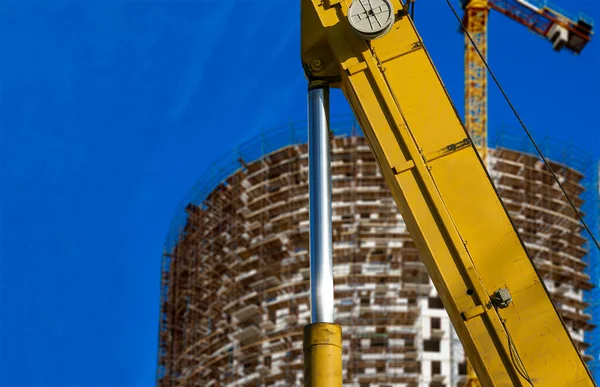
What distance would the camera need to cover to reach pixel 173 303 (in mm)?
70938

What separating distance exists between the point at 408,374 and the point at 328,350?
4682 cm

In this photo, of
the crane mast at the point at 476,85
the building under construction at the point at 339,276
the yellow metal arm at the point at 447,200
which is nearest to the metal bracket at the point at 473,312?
the yellow metal arm at the point at 447,200

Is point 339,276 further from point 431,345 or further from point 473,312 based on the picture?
point 473,312

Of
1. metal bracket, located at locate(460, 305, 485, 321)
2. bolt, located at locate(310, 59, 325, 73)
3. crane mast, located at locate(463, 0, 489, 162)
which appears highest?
crane mast, located at locate(463, 0, 489, 162)

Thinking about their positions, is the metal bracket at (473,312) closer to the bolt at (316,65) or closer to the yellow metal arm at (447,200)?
the yellow metal arm at (447,200)

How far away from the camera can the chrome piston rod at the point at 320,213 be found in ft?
41.1

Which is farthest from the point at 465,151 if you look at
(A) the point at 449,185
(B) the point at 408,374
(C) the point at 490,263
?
(B) the point at 408,374

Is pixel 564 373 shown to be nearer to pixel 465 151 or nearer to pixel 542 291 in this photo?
pixel 542 291

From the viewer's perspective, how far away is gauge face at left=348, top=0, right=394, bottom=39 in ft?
45.5

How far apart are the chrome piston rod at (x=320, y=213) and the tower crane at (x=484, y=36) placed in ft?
175

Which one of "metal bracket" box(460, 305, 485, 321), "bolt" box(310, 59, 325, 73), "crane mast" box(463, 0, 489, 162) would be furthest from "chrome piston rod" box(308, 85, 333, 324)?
"crane mast" box(463, 0, 489, 162)

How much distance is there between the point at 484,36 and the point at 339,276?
24968mm

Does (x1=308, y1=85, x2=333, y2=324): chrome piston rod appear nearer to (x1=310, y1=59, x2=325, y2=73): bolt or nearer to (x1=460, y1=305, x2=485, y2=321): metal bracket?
(x1=310, y1=59, x2=325, y2=73): bolt

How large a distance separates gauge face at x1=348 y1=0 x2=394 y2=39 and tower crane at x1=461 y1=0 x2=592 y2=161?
52.7 m
